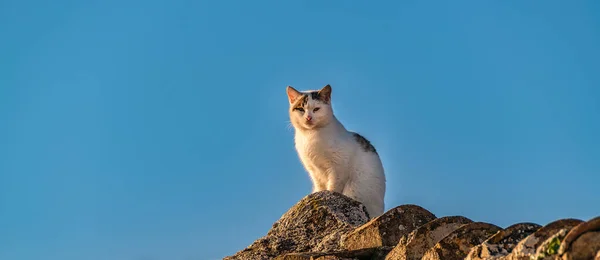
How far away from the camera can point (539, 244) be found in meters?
4.34

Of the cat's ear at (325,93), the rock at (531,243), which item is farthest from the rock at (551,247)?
the cat's ear at (325,93)

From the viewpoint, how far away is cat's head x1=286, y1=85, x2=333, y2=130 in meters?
13.8

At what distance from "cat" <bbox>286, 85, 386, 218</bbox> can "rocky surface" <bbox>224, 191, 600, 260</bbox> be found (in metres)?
3.37

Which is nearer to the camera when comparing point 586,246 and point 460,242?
point 586,246

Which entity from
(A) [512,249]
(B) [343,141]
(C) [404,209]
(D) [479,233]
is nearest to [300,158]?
(B) [343,141]

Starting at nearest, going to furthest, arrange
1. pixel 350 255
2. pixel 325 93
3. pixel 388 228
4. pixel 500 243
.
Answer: pixel 500 243, pixel 350 255, pixel 388 228, pixel 325 93

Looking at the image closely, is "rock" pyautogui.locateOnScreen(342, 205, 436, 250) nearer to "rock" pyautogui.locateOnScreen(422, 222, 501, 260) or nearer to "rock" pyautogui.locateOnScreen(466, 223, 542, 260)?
"rock" pyautogui.locateOnScreen(422, 222, 501, 260)

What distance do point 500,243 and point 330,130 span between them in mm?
9060

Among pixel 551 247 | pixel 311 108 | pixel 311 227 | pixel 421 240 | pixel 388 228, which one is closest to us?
pixel 551 247

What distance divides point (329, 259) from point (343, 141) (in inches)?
282

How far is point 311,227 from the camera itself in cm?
911

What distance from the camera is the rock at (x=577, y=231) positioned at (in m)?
3.88

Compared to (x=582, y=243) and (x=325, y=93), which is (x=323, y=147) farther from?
(x=582, y=243)

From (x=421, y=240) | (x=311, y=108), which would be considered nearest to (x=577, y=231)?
(x=421, y=240)
